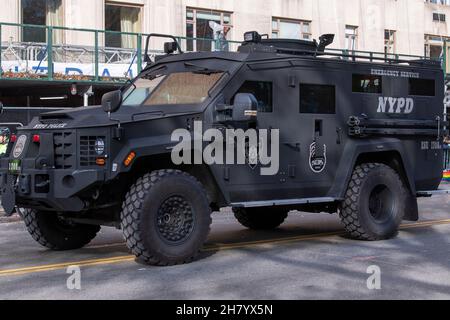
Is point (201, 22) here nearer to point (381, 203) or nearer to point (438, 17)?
point (438, 17)

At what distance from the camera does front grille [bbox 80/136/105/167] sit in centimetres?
716

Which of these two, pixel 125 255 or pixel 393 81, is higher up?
pixel 393 81

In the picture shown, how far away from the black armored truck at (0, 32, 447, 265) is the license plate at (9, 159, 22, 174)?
2 centimetres

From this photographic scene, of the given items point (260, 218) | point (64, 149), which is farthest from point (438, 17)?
point (64, 149)

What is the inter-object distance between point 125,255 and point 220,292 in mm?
2307

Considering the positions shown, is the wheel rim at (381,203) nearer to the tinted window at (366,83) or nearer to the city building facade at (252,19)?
the tinted window at (366,83)

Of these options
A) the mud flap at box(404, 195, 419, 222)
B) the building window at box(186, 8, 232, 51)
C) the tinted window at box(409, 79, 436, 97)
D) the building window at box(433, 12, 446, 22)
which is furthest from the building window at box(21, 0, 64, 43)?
the building window at box(433, 12, 446, 22)

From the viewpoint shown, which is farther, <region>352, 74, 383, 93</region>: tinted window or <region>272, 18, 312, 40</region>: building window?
<region>272, 18, 312, 40</region>: building window

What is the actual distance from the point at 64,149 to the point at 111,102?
85 cm

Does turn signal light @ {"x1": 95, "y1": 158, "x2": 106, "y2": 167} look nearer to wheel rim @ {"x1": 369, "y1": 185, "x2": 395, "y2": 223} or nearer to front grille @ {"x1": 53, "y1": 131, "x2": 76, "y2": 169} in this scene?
front grille @ {"x1": 53, "y1": 131, "x2": 76, "y2": 169}

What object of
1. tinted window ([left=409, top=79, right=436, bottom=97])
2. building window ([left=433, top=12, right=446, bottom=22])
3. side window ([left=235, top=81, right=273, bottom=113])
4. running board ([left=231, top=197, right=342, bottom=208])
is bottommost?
running board ([left=231, top=197, right=342, bottom=208])

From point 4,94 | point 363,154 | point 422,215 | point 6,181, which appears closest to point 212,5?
point 4,94

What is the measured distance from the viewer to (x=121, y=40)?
72.1 ft
